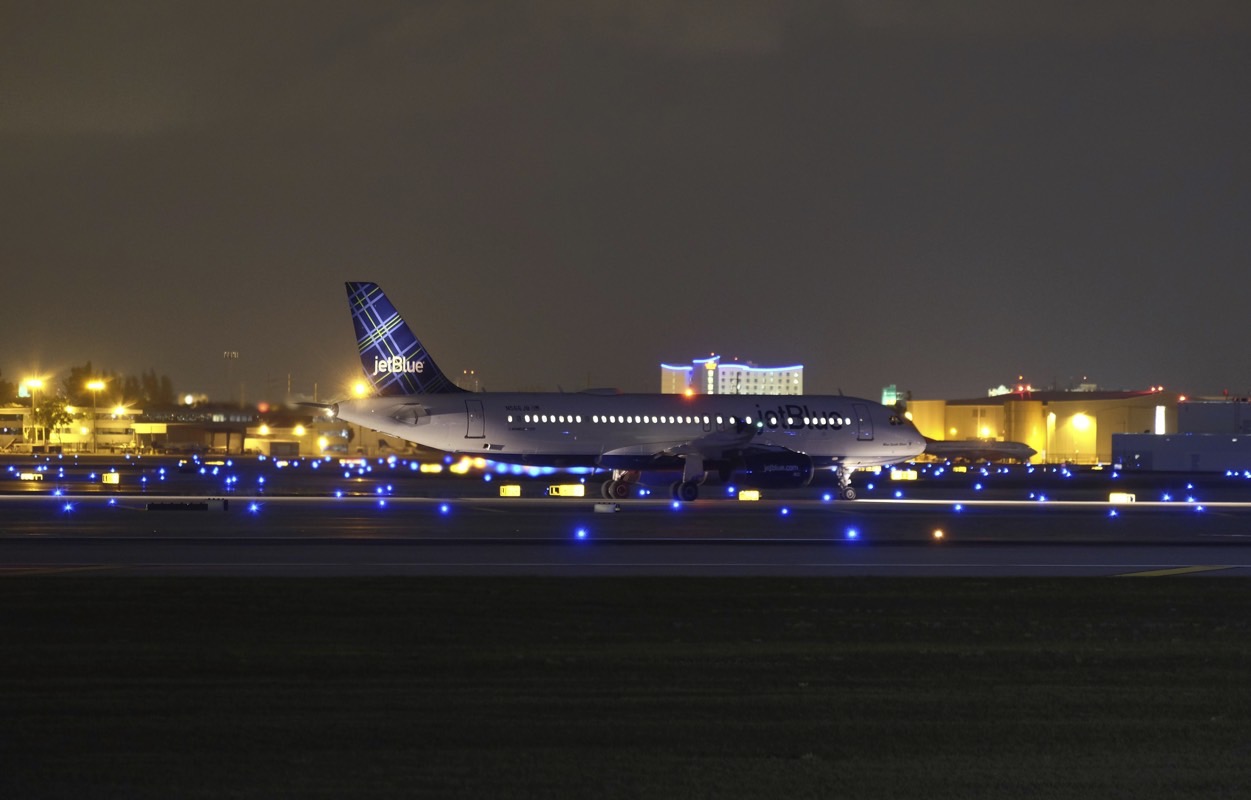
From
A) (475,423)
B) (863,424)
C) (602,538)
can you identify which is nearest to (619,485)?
(475,423)

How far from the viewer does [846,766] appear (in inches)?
458

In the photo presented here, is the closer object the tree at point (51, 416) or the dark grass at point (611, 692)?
the dark grass at point (611, 692)

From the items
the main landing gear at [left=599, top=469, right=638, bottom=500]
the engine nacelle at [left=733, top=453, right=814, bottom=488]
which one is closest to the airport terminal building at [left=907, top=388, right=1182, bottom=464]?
the engine nacelle at [left=733, top=453, right=814, bottom=488]

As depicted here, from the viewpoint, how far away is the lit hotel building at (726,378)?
12238cm

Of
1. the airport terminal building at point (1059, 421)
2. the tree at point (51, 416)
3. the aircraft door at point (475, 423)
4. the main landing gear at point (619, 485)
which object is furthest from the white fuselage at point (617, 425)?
the tree at point (51, 416)

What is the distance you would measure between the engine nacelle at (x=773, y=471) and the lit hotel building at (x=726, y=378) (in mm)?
66041

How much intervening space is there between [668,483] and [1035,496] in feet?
45.2

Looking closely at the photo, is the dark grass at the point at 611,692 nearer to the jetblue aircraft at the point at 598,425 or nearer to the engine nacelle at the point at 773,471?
the engine nacelle at the point at 773,471

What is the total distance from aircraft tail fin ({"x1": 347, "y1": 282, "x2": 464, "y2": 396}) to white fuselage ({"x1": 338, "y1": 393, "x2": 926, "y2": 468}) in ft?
2.92

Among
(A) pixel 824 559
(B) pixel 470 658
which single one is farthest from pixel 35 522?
(B) pixel 470 658

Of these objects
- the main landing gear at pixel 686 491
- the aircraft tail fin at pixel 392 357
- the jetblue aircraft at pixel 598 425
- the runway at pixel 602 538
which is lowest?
the runway at pixel 602 538

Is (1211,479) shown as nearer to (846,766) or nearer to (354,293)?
(354,293)

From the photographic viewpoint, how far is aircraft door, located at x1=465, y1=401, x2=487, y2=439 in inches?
1959

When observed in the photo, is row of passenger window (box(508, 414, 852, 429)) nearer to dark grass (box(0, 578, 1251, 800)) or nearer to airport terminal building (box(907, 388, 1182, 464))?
dark grass (box(0, 578, 1251, 800))
